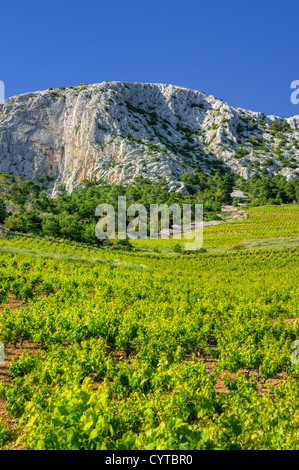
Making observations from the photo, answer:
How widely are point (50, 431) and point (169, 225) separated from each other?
304 feet

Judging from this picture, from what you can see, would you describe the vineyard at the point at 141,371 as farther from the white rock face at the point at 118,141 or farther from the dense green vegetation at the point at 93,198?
the white rock face at the point at 118,141

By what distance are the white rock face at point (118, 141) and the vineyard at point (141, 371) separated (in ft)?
360

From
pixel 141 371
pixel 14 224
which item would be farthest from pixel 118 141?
pixel 141 371

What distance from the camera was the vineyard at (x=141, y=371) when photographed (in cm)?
405

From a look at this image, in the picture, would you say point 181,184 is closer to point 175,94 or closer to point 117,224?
point 117,224

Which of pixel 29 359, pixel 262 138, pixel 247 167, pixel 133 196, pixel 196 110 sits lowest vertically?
pixel 29 359

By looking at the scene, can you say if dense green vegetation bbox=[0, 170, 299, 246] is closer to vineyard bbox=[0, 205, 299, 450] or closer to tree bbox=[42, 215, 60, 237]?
tree bbox=[42, 215, 60, 237]

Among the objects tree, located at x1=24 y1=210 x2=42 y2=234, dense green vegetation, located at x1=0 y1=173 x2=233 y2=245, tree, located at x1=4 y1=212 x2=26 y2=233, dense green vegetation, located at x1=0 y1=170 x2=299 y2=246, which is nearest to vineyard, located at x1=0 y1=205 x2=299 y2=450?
tree, located at x1=4 y1=212 x2=26 y2=233

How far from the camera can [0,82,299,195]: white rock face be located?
431 feet

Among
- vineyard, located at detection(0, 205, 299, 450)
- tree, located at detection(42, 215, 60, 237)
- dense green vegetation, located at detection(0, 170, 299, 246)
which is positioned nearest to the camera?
vineyard, located at detection(0, 205, 299, 450)

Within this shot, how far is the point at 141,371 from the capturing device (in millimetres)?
6316

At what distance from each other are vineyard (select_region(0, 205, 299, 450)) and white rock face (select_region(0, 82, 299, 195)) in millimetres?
109613

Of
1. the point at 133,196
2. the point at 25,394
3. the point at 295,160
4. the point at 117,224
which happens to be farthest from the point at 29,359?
the point at 295,160

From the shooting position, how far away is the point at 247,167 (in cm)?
15925
